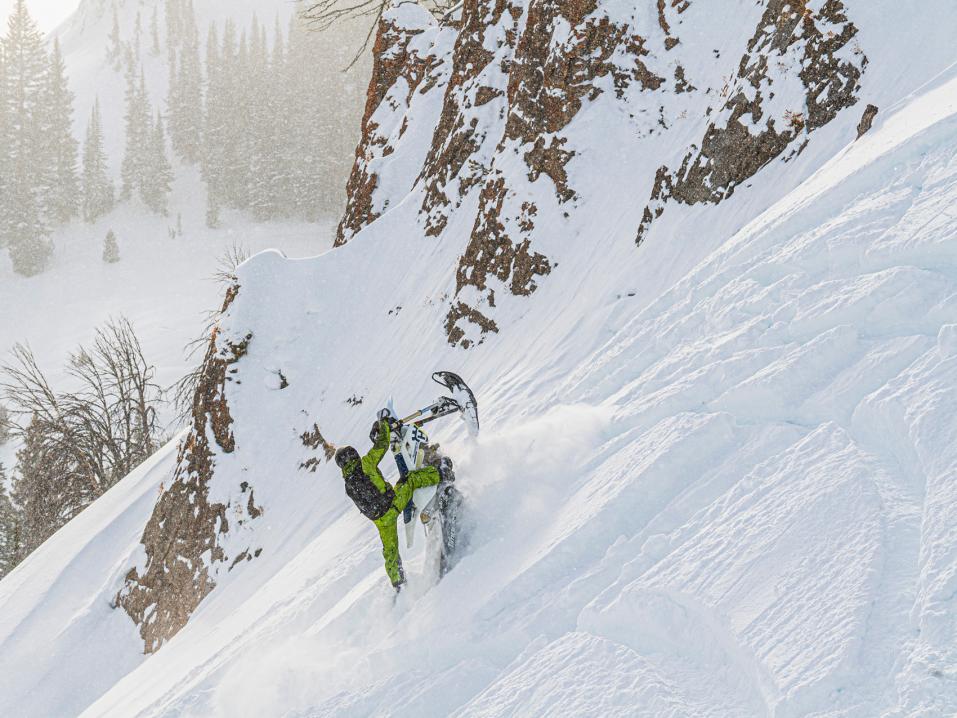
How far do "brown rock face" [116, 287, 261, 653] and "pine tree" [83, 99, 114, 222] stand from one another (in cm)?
6537

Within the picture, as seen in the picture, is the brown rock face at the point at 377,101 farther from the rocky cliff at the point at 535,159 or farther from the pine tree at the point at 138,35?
the pine tree at the point at 138,35

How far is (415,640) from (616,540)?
150cm

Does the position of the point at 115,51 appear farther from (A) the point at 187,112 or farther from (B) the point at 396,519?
(B) the point at 396,519

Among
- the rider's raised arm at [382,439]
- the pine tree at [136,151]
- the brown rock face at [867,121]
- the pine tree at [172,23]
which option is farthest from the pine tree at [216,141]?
the brown rock face at [867,121]

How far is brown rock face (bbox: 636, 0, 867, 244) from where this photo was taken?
7.74 m

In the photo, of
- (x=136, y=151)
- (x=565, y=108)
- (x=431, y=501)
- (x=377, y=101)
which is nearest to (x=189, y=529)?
(x=431, y=501)

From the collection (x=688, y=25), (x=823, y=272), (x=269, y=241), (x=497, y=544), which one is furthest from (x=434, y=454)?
(x=269, y=241)

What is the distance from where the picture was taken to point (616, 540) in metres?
4.36

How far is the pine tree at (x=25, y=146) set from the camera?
6153cm

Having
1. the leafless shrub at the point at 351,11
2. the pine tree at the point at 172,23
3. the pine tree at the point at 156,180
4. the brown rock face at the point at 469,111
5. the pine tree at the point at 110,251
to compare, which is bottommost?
the brown rock face at the point at 469,111

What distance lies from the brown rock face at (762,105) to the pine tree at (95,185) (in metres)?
72.7

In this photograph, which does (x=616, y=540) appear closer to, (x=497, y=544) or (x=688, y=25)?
(x=497, y=544)

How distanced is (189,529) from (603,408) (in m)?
9.55

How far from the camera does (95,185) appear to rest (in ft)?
229
